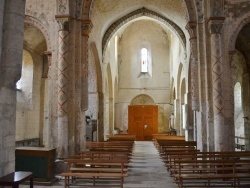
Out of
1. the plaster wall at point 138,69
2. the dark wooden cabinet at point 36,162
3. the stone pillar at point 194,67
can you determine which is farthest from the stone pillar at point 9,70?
the plaster wall at point 138,69

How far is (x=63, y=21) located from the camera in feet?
33.1

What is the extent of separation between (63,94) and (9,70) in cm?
504

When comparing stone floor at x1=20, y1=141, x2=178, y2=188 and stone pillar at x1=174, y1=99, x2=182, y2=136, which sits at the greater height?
stone pillar at x1=174, y1=99, x2=182, y2=136

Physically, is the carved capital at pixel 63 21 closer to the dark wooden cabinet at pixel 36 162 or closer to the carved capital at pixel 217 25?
the dark wooden cabinet at pixel 36 162

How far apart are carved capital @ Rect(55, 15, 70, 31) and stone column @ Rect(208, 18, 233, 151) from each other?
4.91 metres

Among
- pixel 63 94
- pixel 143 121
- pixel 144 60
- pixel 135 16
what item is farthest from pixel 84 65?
pixel 144 60

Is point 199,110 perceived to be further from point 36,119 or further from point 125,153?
point 36,119

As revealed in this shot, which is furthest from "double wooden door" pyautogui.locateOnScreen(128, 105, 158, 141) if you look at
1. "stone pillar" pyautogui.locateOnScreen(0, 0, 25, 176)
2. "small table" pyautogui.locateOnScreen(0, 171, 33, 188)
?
"small table" pyautogui.locateOnScreen(0, 171, 33, 188)

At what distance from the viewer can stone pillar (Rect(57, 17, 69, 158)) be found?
9.67 metres

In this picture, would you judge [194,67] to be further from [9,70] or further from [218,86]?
[9,70]

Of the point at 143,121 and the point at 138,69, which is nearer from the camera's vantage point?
the point at 143,121

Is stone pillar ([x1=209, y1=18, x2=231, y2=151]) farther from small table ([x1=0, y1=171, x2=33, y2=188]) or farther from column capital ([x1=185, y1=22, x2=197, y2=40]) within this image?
small table ([x1=0, y1=171, x2=33, y2=188])

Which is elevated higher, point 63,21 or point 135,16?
point 135,16

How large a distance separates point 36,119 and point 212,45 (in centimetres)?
1035
